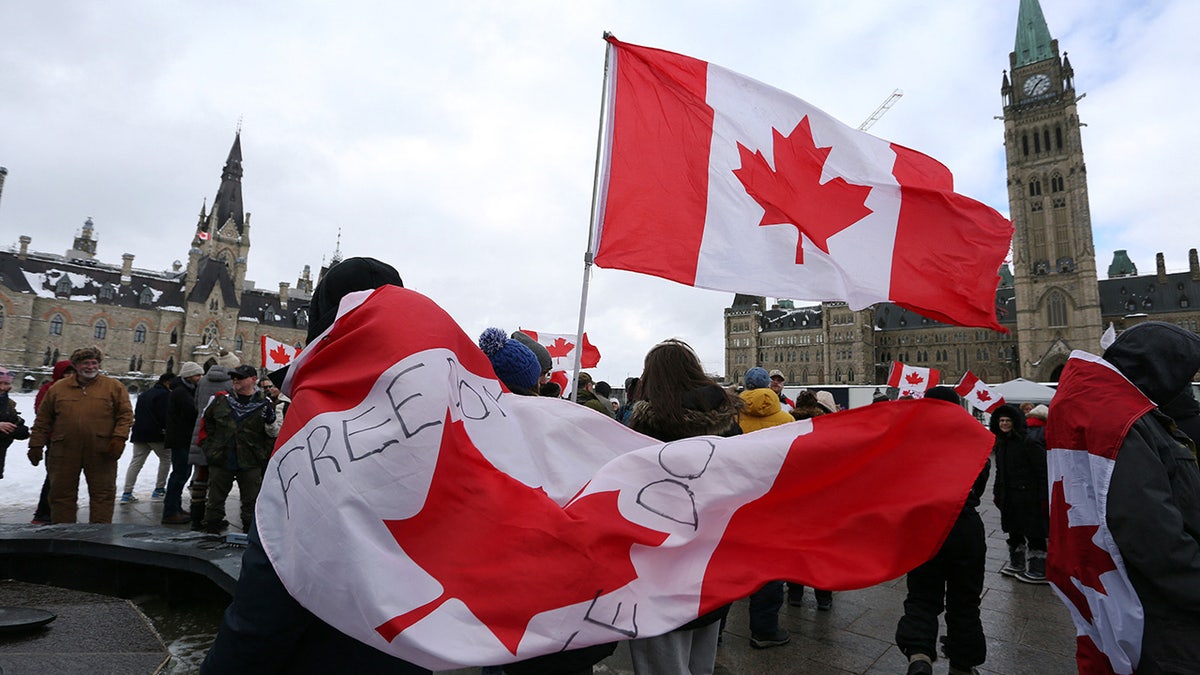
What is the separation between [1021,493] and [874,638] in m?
3.67

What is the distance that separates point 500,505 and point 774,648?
12.2 ft

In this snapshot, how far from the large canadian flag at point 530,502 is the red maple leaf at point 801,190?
1.82 meters

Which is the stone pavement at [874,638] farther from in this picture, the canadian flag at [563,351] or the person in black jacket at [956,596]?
the canadian flag at [563,351]

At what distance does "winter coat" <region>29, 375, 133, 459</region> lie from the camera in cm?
610

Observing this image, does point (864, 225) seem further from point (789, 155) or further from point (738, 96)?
point (738, 96)

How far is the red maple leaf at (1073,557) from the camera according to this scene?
2420 mm

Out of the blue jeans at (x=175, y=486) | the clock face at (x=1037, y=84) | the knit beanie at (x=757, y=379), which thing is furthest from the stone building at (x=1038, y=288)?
the blue jeans at (x=175, y=486)

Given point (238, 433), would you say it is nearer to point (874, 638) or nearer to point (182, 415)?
point (182, 415)

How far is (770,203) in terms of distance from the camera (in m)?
4.16

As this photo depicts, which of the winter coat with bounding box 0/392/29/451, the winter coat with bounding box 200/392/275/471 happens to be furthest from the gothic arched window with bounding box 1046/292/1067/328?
the winter coat with bounding box 0/392/29/451

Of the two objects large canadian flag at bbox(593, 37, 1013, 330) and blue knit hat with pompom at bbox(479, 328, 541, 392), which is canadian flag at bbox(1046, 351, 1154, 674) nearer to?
large canadian flag at bbox(593, 37, 1013, 330)

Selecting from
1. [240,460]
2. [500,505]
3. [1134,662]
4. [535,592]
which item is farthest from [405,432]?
[240,460]

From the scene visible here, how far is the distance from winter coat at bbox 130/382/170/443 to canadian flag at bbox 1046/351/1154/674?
10.8 metres

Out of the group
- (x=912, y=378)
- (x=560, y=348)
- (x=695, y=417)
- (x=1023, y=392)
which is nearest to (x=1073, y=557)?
(x=695, y=417)
